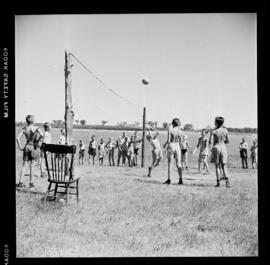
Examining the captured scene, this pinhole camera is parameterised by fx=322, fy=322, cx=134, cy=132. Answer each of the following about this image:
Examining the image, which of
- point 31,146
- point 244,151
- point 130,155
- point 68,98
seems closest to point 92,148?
point 31,146

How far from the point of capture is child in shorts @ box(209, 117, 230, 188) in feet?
16.9

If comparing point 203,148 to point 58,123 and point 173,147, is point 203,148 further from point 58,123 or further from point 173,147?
point 58,123

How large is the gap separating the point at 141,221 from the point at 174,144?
6.03 ft

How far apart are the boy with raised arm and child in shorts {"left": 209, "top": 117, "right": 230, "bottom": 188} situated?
0.56m

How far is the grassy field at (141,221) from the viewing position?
395 centimetres

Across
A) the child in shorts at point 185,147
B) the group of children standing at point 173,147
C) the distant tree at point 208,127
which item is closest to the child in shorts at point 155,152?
the group of children standing at point 173,147

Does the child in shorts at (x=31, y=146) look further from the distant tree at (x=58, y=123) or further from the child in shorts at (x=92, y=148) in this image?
the child in shorts at (x=92, y=148)

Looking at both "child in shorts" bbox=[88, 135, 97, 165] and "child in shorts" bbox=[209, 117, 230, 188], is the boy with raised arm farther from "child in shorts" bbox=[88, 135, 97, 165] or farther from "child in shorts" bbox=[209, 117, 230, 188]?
"child in shorts" bbox=[88, 135, 97, 165]

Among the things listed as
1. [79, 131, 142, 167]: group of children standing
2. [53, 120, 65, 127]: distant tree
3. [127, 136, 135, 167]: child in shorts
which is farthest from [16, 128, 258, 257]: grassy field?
[127, 136, 135, 167]: child in shorts

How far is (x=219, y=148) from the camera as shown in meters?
5.25

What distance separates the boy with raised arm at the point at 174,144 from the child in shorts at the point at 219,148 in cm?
56
